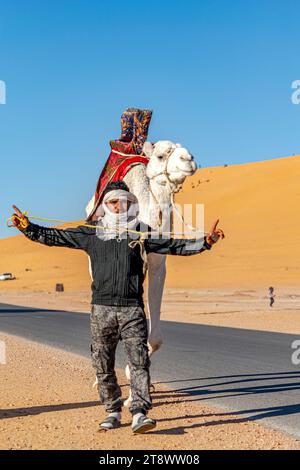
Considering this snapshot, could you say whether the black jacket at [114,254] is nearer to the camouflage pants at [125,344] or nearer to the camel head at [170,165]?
the camouflage pants at [125,344]

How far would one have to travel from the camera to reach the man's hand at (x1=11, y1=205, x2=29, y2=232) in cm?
736

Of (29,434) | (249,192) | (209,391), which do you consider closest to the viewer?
(29,434)

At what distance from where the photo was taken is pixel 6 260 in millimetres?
100750

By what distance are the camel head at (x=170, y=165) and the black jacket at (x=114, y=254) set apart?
1806 millimetres

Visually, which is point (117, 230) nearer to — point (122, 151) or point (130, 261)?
point (130, 261)

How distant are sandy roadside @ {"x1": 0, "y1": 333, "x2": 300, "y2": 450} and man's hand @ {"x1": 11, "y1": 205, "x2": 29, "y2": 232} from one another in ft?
5.69

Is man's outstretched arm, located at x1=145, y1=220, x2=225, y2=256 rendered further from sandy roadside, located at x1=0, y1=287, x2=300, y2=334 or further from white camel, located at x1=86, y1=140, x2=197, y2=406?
sandy roadside, located at x1=0, y1=287, x2=300, y2=334

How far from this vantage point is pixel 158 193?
30.4 ft

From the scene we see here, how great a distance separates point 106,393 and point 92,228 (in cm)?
141

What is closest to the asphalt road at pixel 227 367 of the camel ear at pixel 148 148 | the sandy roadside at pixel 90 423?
the sandy roadside at pixel 90 423

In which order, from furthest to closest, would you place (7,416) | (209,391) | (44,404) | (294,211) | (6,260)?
(6,260) → (294,211) → (209,391) → (44,404) → (7,416)

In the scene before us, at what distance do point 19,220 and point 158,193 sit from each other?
225cm

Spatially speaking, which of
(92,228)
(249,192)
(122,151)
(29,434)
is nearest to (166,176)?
(122,151)

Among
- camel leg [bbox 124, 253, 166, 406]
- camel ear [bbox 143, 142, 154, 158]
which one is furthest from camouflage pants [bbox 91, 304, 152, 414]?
camel ear [bbox 143, 142, 154, 158]
